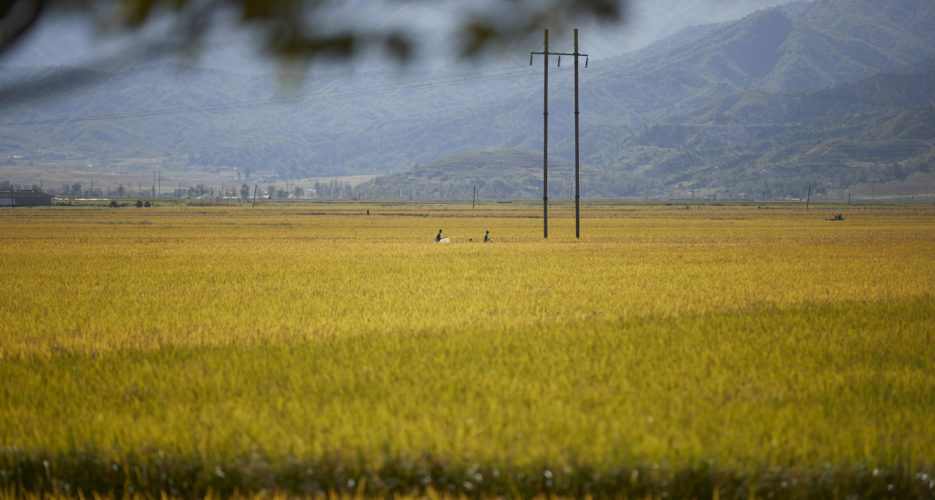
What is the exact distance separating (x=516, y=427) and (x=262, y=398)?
8.61 ft

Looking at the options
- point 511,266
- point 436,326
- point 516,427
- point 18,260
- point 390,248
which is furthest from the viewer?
point 390,248

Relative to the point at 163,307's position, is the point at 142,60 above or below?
above

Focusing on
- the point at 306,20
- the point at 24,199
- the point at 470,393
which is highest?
the point at 24,199

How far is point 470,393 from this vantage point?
289 inches

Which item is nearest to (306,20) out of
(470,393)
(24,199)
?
(470,393)

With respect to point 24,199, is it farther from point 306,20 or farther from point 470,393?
point 306,20

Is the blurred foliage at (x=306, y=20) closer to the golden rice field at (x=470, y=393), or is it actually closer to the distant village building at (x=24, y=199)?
the golden rice field at (x=470, y=393)

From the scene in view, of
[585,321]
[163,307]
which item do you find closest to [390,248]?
[163,307]

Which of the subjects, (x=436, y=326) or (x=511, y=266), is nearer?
(x=436, y=326)

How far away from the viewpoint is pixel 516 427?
19.9 ft

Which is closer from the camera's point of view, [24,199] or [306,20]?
[306,20]

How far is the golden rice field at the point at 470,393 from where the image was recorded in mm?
5379

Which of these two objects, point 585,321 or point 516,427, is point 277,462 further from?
point 585,321

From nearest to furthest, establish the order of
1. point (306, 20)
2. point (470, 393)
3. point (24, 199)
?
point (306, 20) → point (470, 393) → point (24, 199)
